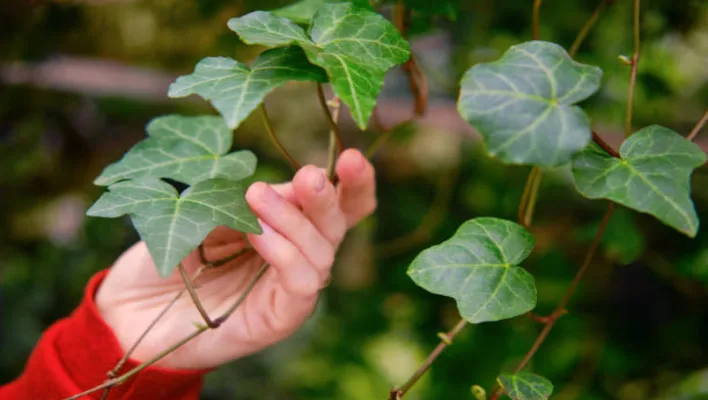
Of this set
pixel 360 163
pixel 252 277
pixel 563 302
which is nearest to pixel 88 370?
pixel 252 277

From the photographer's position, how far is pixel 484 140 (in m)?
0.43

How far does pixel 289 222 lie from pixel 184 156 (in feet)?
0.53

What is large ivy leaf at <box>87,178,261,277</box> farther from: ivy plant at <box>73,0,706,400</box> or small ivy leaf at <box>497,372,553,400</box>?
small ivy leaf at <box>497,372,553,400</box>

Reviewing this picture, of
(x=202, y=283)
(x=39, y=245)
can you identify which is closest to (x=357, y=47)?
(x=202, y=283)

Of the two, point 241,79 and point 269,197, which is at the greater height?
point 241,79

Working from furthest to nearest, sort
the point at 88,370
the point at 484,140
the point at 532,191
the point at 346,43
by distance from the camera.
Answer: the point at 88,370, the point at 532,191, the point at 346,43, the point at 484,140

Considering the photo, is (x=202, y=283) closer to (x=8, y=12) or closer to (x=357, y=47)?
(x=357, y=47)

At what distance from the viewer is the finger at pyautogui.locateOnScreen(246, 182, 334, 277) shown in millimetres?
608

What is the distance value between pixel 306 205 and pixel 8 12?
4.16 feet

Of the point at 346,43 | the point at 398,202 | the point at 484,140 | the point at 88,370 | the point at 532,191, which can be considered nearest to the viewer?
the point at 484,140

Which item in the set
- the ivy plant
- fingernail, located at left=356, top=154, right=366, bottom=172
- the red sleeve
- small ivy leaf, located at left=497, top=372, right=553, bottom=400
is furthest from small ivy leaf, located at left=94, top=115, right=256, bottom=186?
small ivy leaf, located at left=497, top=372, right=553, bottom=400

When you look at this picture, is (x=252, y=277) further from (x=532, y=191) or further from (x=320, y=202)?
(x=532, y=191)

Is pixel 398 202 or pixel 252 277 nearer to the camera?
pixel 252 277

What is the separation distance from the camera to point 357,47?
0.53 meters
